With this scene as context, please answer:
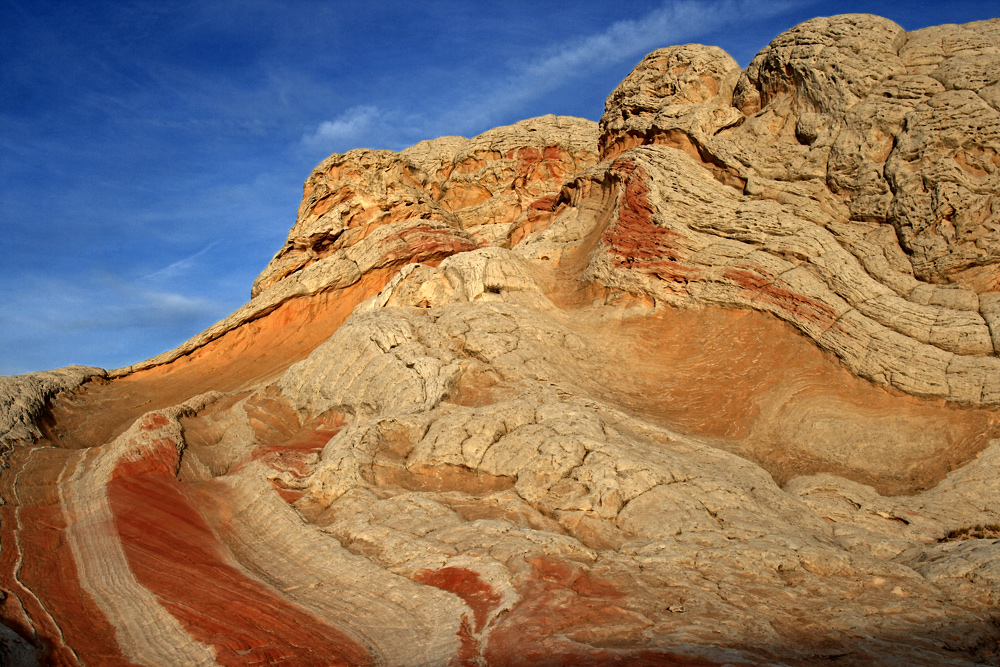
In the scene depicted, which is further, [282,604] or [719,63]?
[719,63]

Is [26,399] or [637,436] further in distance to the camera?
[26,399]

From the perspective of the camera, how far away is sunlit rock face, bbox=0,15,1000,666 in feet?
22.1

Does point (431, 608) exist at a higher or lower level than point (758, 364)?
lower

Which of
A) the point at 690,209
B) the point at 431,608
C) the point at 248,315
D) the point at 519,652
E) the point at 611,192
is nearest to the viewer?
the point at 519,652

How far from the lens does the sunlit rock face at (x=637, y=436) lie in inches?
265

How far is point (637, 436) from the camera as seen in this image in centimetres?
1126

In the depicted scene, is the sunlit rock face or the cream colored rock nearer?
the sunlit rock face

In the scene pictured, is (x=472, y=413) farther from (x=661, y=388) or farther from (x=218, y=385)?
(x=218, y=385)

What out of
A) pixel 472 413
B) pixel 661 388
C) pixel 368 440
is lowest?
pixel 368 440

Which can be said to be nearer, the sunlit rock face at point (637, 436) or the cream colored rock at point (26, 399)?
the sunlit rock face at point (637, 436)

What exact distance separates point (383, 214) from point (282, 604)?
2091 cm

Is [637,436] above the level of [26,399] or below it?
above

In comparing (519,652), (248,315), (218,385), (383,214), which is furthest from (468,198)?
(519,652)

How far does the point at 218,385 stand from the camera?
70.2 ft
